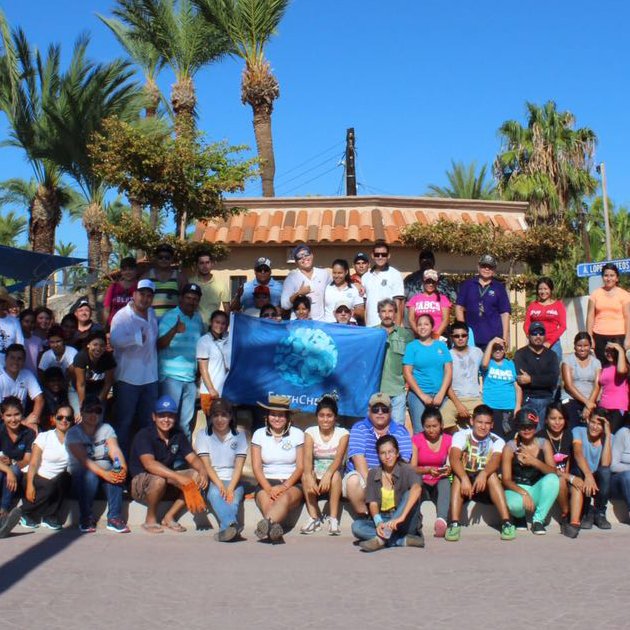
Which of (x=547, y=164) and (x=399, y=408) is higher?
(x=547, y=164)

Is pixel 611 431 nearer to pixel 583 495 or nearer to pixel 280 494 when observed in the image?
pixel 583 495

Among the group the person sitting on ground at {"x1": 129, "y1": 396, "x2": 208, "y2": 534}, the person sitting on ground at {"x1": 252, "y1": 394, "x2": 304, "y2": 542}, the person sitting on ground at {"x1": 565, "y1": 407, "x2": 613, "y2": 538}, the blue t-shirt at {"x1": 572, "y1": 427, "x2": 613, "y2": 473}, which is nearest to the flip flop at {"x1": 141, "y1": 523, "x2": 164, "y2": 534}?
the person sitting on ground at {"x1": 129, "y1": 396, "x2": 208, "y2": 534}

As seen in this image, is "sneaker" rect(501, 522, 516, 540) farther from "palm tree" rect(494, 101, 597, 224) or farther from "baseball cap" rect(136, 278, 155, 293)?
"palm tree" rect(494, 101, 597, 224)

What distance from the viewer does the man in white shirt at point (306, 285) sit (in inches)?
415

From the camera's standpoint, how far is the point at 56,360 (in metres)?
9.69

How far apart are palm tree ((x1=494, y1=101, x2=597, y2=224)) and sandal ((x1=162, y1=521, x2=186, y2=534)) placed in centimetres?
2278

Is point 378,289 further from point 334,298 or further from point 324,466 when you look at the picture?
point 324,466

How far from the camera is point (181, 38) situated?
24.3 metres

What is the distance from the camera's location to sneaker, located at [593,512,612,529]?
8.39 meters

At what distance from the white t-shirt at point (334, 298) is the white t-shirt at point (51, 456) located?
363 centimetres

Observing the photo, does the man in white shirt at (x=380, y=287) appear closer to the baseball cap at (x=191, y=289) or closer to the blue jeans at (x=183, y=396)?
the baseball cap at (x=191, y=289)

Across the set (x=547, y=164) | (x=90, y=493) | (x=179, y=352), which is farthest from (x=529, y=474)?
(x=547, y=164)

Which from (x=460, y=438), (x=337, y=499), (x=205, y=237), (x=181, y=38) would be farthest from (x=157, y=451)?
(x=181, y=38)

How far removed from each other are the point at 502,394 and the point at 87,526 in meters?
4.59
